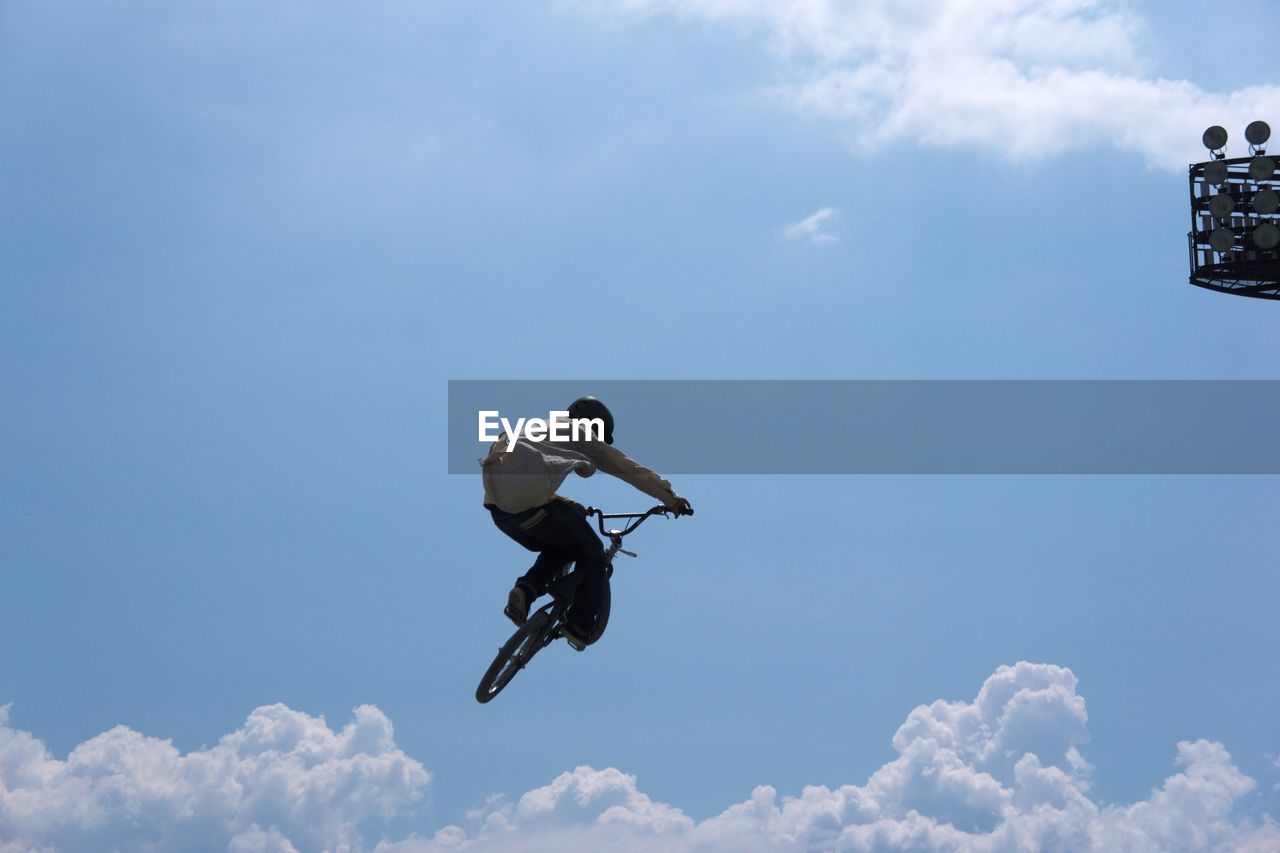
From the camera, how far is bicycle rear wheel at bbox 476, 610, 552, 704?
11898mm

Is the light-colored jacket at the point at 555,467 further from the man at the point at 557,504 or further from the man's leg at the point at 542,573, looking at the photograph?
the man's leg at the point at 542,573

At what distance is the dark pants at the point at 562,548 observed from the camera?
12320mm

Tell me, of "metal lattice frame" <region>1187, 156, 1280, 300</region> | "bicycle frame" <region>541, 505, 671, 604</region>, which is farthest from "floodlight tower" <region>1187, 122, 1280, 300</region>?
"bicycle frame" <region>541, 505, 671, 604</region>

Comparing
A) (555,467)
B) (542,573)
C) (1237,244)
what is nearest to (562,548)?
(542,573)

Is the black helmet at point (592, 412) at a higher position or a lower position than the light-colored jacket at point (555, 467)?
higher

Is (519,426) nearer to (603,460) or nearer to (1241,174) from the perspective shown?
(603,460)

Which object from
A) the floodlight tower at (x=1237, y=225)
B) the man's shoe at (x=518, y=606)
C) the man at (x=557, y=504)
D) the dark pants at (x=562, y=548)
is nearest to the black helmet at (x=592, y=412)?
the man at (x=557, y=504)

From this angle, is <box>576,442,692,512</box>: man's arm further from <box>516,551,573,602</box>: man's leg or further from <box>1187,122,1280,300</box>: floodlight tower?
Answer: <box>1187,122,1280,300</box>: floodlight tower

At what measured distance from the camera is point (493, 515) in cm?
1234

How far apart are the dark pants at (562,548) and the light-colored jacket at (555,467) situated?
0.47m

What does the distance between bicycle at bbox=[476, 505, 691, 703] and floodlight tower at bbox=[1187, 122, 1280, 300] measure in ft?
93.3

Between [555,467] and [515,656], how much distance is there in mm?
1939

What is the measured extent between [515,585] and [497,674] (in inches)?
33.8

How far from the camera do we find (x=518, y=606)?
12.3 metres
